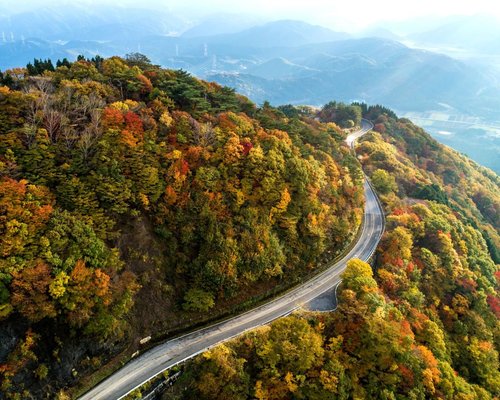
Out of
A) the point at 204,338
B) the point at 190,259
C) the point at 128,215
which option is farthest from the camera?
the point at 190,259

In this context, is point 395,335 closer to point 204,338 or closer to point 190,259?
point 204,338

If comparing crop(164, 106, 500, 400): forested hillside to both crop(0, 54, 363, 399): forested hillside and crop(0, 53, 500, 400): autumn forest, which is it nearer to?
crop(0, 53, 500, 400): autumn forest

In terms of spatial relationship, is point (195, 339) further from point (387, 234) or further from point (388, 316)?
point (387, 234)

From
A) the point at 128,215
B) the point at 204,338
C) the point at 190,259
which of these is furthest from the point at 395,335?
the point at 128,215

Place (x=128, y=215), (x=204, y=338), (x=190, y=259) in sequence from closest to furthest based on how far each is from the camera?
(x=128, y=215) → (x=204, y=338) → (x=190, y=259)

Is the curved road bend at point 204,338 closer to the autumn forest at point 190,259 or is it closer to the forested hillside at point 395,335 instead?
the autumn forest at point 190,259

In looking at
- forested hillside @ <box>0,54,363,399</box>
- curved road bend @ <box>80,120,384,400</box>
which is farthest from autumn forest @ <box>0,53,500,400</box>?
curved road bend @ <box>80,120,384,400</box>
